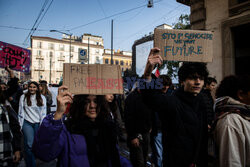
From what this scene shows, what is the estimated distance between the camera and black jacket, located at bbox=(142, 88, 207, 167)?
1.64m

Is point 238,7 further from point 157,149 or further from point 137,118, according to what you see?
point 157,149

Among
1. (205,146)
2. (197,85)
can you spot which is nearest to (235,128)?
(205,146)

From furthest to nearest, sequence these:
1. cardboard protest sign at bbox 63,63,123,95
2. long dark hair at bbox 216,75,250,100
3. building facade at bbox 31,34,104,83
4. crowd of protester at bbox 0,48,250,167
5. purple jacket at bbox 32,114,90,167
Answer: building facade at bbox 31,34,104,83
cardboard protest sign at bbox 63,63,123,95
long dark hair at bbox 216,75,250,100
crowd of protester at bbox 0,48,250,167
purple jacket at bbox 32,114,90,167

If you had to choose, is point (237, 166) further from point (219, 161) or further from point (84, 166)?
point (84, 166)

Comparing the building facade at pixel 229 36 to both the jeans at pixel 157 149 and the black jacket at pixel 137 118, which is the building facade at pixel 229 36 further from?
the black jacket at pixel 137 118

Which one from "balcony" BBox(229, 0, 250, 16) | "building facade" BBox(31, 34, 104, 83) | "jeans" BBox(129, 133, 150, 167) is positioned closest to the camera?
"jeans" BBox(129, 133, 150, 167)

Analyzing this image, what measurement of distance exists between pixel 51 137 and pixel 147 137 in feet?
7.25

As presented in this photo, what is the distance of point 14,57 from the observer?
4301mm

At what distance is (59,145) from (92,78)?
0.83 meters

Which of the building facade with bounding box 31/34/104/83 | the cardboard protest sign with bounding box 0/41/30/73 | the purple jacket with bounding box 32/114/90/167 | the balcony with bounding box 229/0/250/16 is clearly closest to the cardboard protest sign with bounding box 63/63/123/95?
the purple jacket with bounding box 32/114/90/167

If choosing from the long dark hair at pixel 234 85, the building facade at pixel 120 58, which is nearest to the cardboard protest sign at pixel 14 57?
the long dark hair at pixel 234 85

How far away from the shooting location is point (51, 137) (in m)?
1.39

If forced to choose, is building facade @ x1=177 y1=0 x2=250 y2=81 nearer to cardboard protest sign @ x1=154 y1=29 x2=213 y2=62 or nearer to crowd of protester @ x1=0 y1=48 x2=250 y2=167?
cardboard protest sign @ x1=154 y1=29 x2=213 y2=62

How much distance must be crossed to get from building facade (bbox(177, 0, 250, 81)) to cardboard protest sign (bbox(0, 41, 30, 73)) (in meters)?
7.06
